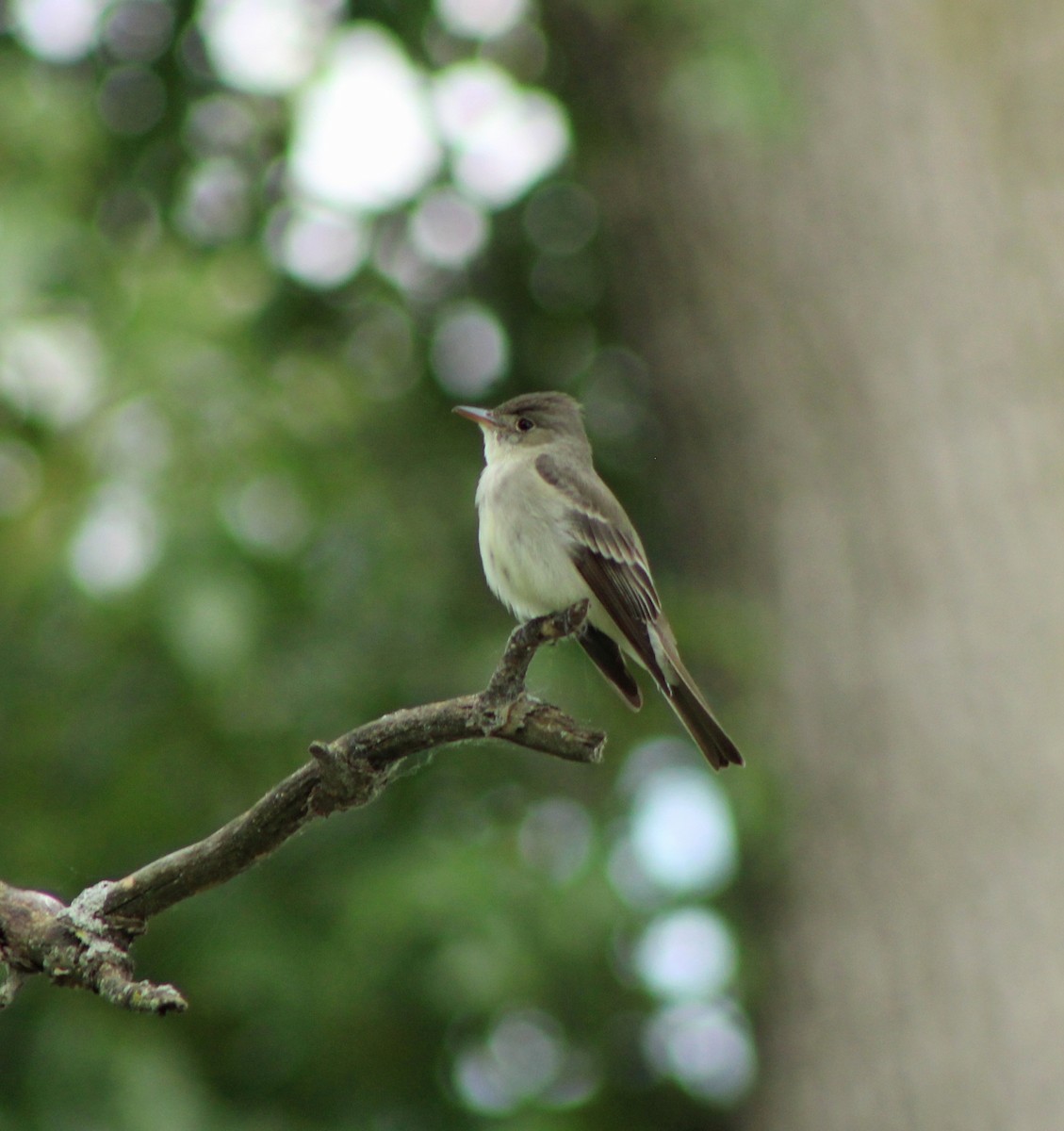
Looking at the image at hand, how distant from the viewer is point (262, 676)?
5578mm

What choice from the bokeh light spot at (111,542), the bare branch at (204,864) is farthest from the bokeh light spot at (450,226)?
the bare branch at (204,864)

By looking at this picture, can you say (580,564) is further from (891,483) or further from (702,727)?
(891,483)

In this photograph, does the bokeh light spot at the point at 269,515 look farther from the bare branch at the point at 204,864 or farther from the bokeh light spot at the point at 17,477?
the bare branch at the point at 204,864

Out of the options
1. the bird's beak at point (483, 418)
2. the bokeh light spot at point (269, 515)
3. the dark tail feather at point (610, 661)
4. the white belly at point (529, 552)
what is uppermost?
the bokeh light spot at point (269, 515)

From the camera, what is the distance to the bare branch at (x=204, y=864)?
185 cm

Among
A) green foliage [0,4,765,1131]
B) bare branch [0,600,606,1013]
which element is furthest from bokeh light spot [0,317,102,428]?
bare branch [0,600,606,1013]

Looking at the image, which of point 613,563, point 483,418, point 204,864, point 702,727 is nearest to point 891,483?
point 483,418

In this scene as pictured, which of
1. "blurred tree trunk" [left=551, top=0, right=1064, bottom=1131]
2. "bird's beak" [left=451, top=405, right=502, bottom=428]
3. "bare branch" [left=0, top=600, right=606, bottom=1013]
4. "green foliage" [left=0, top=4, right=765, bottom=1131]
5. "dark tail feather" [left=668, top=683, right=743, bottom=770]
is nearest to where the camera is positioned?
"bare branch" [left=0, top=600, right=606, bottom=1013]

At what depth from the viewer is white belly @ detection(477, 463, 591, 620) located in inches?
150

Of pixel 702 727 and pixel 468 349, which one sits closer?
pixel 702 727

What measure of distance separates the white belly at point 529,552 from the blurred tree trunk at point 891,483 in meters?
1.91

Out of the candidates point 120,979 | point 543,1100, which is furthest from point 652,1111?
point 120,979

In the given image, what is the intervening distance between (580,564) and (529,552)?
13 cm

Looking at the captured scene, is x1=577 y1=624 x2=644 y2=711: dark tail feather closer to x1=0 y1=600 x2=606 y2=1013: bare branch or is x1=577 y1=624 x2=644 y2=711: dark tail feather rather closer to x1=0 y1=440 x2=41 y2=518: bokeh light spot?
x1=0 y1=600 x2=606 y2=1013: bare branch
